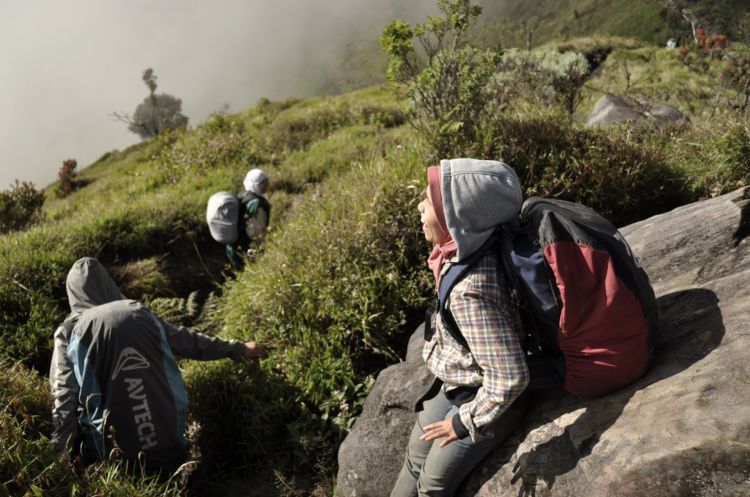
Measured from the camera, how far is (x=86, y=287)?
4.59m

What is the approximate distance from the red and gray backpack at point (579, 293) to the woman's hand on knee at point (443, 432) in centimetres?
59

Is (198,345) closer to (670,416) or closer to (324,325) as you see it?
(324,325)

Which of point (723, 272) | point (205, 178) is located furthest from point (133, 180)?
point (723, 272)

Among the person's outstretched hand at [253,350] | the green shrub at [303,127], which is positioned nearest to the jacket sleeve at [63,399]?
the person's outstretched hand at [253,350]

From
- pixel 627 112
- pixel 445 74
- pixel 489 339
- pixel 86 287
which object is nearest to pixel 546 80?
pixel 627 112

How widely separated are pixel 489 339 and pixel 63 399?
139 inches

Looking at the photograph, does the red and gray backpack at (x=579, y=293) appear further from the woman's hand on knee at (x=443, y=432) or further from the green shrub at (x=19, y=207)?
the green shrub at (x=19, y=207)

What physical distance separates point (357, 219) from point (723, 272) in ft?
11.1

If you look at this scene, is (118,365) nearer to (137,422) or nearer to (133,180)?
(137,422)

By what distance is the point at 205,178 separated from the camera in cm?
1144

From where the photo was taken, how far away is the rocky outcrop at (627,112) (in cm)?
887

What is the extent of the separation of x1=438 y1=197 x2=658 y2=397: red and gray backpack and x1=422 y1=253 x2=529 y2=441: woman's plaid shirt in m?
0.06

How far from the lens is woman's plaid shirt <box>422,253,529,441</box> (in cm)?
243

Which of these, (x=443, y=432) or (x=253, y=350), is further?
(x=253, y=350)
